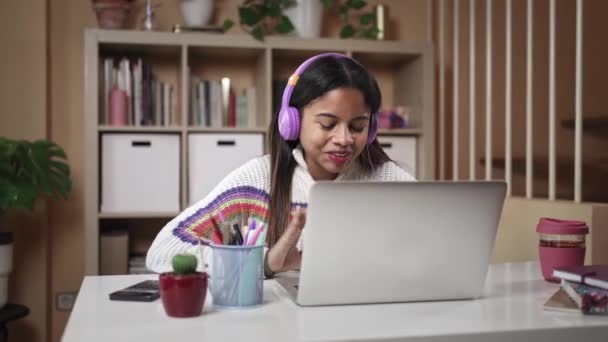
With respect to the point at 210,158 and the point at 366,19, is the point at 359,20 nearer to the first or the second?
the point at 366,19

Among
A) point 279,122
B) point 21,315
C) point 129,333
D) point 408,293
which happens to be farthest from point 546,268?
point 21,315

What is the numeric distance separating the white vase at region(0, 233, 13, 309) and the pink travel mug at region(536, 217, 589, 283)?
7.16 feet

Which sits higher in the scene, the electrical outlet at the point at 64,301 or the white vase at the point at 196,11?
the white vase at the point at 196,11

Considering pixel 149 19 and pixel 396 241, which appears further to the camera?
pixel 149 19

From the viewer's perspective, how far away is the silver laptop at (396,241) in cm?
100

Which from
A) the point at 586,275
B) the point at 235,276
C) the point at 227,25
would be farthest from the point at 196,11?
the point at 586,275

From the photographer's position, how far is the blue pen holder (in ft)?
3.43

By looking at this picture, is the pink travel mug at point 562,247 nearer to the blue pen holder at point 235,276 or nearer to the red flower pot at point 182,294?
the blue pen holder at point 235,276

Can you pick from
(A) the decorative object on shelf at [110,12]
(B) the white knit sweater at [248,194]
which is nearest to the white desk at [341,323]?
(B) the white knit sweater at [248,194]

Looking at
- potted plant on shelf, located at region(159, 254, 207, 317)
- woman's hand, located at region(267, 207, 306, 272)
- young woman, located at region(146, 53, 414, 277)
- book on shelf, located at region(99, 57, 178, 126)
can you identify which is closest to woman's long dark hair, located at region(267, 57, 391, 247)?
young woman, located at region(146, 53, 414, 277)

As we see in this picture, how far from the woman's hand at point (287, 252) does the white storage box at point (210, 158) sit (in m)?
1.78

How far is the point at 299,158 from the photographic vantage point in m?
1.62

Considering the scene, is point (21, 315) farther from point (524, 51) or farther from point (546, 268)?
point (524, 51)

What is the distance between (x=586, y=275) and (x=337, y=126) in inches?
22.9
